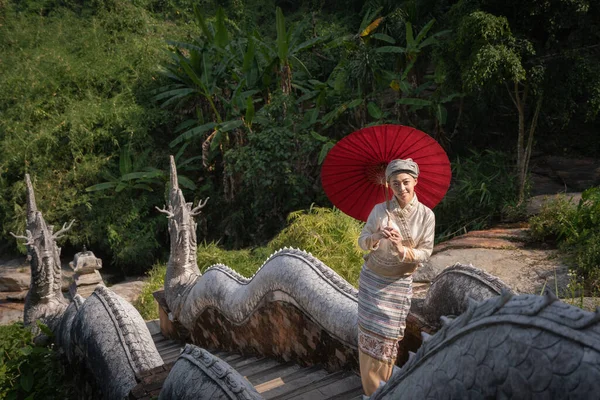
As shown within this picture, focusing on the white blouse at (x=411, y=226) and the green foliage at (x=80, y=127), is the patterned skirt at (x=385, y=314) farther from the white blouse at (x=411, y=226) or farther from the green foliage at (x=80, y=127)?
the green foliage at (x=80, y=127)

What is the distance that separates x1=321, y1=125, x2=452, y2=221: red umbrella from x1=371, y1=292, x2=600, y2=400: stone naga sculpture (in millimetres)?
1540

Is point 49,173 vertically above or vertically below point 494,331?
below

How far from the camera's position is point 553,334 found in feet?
4.41

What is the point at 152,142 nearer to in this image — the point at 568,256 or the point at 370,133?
the point at 568,256

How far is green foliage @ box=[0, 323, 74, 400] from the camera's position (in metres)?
4.04

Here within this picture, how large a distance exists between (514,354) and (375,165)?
1.88 m

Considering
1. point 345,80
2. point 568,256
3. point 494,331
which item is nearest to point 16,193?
point 345,80

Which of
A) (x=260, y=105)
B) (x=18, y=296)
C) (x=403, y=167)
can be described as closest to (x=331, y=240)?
(x=403, y=167)

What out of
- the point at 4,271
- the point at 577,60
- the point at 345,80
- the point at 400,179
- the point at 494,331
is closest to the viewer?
the point at 494,331

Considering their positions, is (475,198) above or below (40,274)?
above

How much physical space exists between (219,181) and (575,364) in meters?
11.3

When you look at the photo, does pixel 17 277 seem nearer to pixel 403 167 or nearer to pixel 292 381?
pixel 292 381

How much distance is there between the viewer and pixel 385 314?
9.82 ft

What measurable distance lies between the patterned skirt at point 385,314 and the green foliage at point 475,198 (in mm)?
5508
